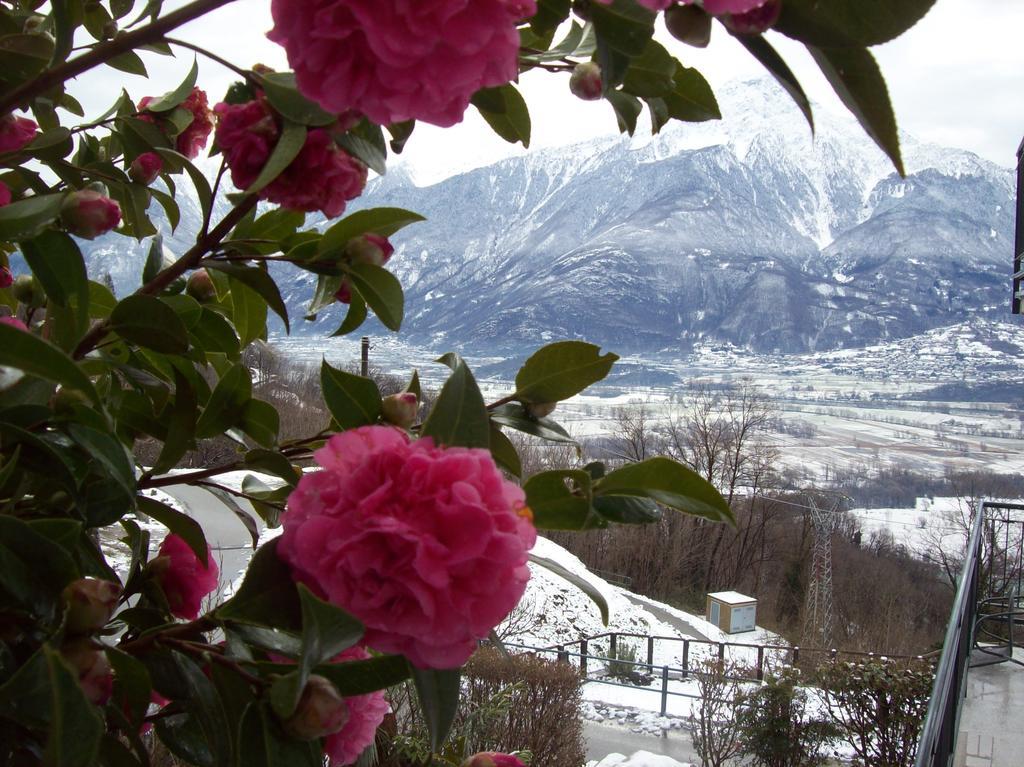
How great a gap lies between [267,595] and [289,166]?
8.4 inches

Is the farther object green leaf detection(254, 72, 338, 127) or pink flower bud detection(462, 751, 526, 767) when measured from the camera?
pink flower bud detection(462, 751, 526, 767)

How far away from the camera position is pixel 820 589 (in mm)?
18703

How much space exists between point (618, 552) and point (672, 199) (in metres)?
79.0

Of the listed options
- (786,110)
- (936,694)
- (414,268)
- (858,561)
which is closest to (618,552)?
(858,561)

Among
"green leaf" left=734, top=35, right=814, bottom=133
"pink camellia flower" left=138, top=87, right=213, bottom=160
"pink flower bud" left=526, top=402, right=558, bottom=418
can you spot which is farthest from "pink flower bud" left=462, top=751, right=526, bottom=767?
"pink camellia flower" left=138, top=87, right=213, bottom=160

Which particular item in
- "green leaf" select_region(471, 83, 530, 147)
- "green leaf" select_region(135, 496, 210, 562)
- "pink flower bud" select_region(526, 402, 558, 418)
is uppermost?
"green leaf" select_region(471, 83, 530, 147)

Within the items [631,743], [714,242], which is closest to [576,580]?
[631,743]

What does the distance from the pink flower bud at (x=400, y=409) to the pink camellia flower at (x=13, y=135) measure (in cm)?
34

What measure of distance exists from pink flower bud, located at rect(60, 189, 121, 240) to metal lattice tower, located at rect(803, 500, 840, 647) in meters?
16.9

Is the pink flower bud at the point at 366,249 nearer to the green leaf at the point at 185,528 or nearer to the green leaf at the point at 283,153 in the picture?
the green leaf at the point at 283,153

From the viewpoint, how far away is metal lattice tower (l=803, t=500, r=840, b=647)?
55.0ft

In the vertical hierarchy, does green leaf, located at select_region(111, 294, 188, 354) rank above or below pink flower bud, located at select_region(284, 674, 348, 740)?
above

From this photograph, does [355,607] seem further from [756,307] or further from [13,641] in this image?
[756,307]

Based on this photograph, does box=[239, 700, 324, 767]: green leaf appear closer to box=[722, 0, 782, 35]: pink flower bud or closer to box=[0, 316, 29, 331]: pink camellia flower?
box=[0, 316, 29, 331]: pink camellia flower
